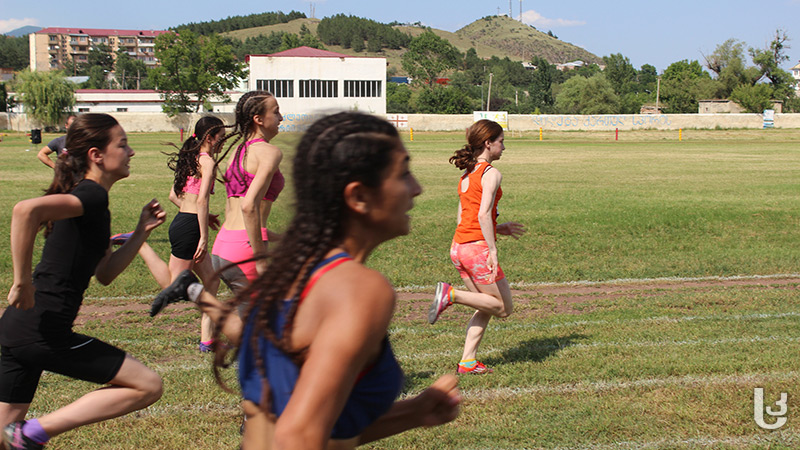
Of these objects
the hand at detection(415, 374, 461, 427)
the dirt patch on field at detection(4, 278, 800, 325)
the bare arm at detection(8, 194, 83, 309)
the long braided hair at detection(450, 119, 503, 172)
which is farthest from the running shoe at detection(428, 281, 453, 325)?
the hand at detection(415, 374, 461, 427)

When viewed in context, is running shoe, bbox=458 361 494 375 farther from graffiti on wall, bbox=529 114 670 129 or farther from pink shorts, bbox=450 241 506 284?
graffiti on wall, bbox=529 114 670 129

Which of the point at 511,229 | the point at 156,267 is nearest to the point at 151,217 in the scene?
the point at 156,267

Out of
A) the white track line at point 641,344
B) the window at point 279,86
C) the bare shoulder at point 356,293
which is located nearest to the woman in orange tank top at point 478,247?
the white track line at point 641,344

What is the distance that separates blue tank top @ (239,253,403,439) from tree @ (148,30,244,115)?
9283cm

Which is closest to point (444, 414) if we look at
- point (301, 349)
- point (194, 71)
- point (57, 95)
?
point (301, 349)

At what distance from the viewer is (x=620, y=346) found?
6.49m

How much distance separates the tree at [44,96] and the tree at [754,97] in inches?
3006

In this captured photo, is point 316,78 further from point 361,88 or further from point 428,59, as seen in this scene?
point 428,59

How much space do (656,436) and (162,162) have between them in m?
29.6

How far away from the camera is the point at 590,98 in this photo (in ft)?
343

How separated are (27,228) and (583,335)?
5107 mm

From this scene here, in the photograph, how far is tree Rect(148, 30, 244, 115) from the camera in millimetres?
91562

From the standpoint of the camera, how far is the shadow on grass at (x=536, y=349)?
6267mm

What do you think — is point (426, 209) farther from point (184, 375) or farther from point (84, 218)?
point (84, 218)
